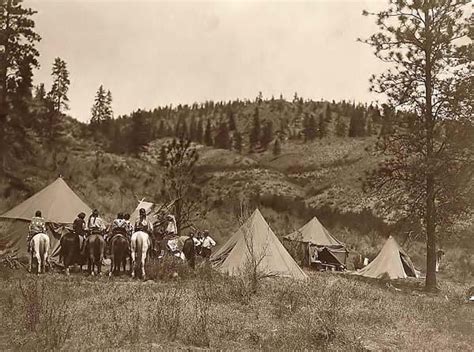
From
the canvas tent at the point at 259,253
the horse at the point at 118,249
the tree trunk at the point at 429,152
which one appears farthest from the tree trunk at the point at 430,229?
the horse at the point at 118,249

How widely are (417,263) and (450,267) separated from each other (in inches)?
110

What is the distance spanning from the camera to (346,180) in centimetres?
8125

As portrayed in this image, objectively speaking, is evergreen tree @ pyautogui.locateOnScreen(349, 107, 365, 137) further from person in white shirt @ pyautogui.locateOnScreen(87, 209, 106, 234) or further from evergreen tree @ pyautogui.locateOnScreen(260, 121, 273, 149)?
person in white shirt @ pyautogui.locateOnScreen(87, 209, 106, 234)

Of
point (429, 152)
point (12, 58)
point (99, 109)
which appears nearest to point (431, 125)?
point (429, 152)

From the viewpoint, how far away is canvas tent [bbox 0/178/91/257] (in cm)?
2208

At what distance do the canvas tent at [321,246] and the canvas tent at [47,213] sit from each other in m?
11.9

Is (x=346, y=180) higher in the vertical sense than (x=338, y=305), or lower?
higher

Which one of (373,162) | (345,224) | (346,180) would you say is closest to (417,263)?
(345,224)

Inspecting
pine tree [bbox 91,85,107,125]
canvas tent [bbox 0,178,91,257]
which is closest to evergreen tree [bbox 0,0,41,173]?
canvas tent [bbox 0,178,91,257]

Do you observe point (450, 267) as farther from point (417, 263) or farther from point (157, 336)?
point (157, 336)

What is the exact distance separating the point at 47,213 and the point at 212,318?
12830mm

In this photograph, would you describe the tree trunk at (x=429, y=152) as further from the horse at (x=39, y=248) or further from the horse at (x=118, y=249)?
the horse at (x=39, y=248)

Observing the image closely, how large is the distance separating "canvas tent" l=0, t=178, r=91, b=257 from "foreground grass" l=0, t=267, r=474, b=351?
5873 millimetres

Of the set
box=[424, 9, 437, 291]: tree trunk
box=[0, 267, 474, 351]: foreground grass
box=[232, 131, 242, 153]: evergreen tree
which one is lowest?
box=[0, 267, 474, 351]: foreground grass
